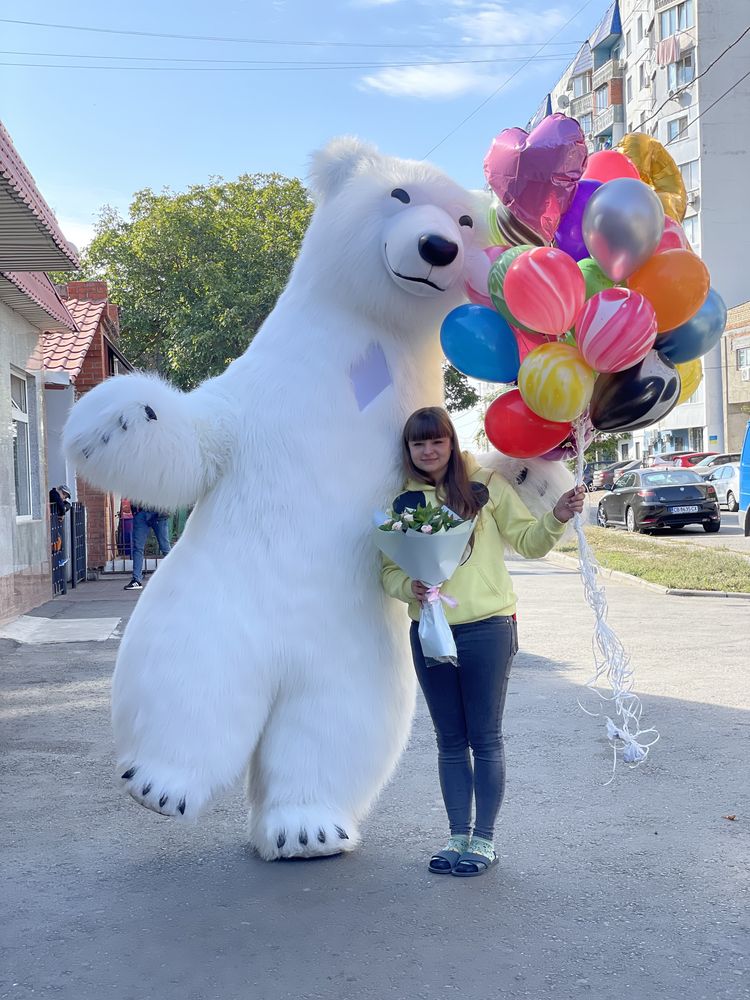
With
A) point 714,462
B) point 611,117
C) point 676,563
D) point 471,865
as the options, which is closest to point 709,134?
point 611,117

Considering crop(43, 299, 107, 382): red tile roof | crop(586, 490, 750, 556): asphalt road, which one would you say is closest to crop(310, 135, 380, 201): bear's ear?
crop(43, 299, 107, 382): red tile roof

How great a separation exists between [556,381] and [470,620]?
2.91ft

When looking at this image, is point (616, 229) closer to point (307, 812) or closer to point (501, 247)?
point (501, 247)

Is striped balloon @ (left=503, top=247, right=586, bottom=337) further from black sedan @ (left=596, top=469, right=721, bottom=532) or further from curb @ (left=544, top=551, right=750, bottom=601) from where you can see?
black sedan @ (left=596, top=469, right=721, bottom=532)

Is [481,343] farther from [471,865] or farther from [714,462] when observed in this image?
[714,462]

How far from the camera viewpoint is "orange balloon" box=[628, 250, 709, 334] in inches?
150

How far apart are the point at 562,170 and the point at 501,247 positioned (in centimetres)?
40

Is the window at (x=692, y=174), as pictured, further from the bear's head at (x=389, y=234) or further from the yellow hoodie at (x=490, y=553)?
the yellow hoodie at (x=490, y=553)

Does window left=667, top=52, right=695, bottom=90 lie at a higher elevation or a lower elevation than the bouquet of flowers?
higher

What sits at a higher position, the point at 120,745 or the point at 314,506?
the point at 314,506

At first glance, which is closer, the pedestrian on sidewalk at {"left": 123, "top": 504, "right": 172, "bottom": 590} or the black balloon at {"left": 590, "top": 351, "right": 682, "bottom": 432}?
the black balloon at {"left": 590, "top": 351, "right": 682, "bottom": 432}

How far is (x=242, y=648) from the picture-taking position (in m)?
3.77

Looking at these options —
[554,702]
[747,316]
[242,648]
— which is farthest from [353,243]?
[747,316]

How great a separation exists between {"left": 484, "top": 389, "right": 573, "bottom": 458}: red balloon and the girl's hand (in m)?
0.26
